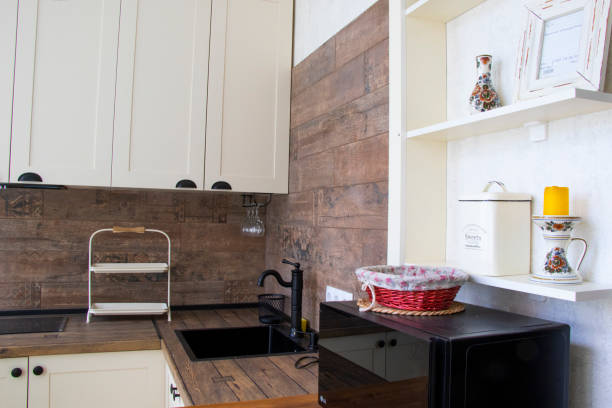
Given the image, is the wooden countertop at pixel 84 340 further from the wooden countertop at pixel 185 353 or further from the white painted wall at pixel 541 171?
the white painted wall at pixel 541 171

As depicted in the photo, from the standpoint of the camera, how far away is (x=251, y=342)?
227 cm

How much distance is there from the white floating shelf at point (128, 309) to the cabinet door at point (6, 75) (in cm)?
68

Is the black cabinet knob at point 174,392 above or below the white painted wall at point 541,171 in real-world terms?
below

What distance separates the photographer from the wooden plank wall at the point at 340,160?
1631 mm

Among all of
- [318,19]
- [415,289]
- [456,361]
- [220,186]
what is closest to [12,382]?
[220,186]

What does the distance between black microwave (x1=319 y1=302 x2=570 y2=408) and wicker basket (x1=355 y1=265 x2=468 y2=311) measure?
0.04 meters

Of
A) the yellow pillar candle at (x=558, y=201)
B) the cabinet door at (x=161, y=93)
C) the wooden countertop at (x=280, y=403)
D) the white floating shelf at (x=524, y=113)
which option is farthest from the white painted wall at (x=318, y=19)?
the wooden countertop at (x=280, y=403)

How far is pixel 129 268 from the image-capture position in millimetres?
2287

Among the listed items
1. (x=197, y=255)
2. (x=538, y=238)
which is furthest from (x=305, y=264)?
(x=538, y=238)

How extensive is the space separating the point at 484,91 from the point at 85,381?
1.74m

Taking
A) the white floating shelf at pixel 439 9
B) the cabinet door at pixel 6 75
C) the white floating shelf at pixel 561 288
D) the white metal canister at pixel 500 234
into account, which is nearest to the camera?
the white floating shelf at pixel 561 288

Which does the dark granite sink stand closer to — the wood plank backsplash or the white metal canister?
the wood plank backsplash

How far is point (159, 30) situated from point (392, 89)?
4.50 feet

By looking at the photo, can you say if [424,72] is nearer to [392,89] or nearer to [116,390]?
[392,89]
